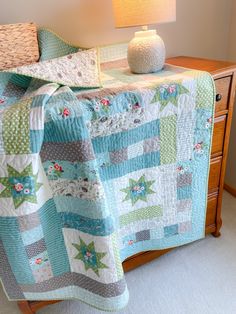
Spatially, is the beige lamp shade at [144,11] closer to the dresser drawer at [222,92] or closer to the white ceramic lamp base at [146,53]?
the white ceramic lamp base at [146,53]

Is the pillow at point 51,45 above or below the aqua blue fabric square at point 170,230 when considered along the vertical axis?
above

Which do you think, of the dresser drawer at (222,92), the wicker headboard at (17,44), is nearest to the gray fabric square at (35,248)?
the wicker headboard at (17,44)

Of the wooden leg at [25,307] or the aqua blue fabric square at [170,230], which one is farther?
the aqua blue fabric square at [170,230]

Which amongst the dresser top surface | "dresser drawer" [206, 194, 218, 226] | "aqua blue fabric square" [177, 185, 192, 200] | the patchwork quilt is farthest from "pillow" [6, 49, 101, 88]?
"dresser drawer" [206, 194, 218, 226]

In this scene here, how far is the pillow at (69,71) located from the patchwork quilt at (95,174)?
32 millimetres

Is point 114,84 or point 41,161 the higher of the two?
point 114,84

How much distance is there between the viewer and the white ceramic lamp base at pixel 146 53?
1.16m

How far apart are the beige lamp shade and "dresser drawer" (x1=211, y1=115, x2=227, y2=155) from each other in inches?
18.7

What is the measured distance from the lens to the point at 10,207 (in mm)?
851

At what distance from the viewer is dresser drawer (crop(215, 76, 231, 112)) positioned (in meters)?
1.15

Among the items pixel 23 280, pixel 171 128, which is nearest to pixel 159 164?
pixel 171 128

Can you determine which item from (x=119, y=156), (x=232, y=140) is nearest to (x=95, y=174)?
(x=119, y=156)

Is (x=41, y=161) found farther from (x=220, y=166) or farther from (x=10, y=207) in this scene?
(x=220, y=166)

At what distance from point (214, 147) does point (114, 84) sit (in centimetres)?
55
